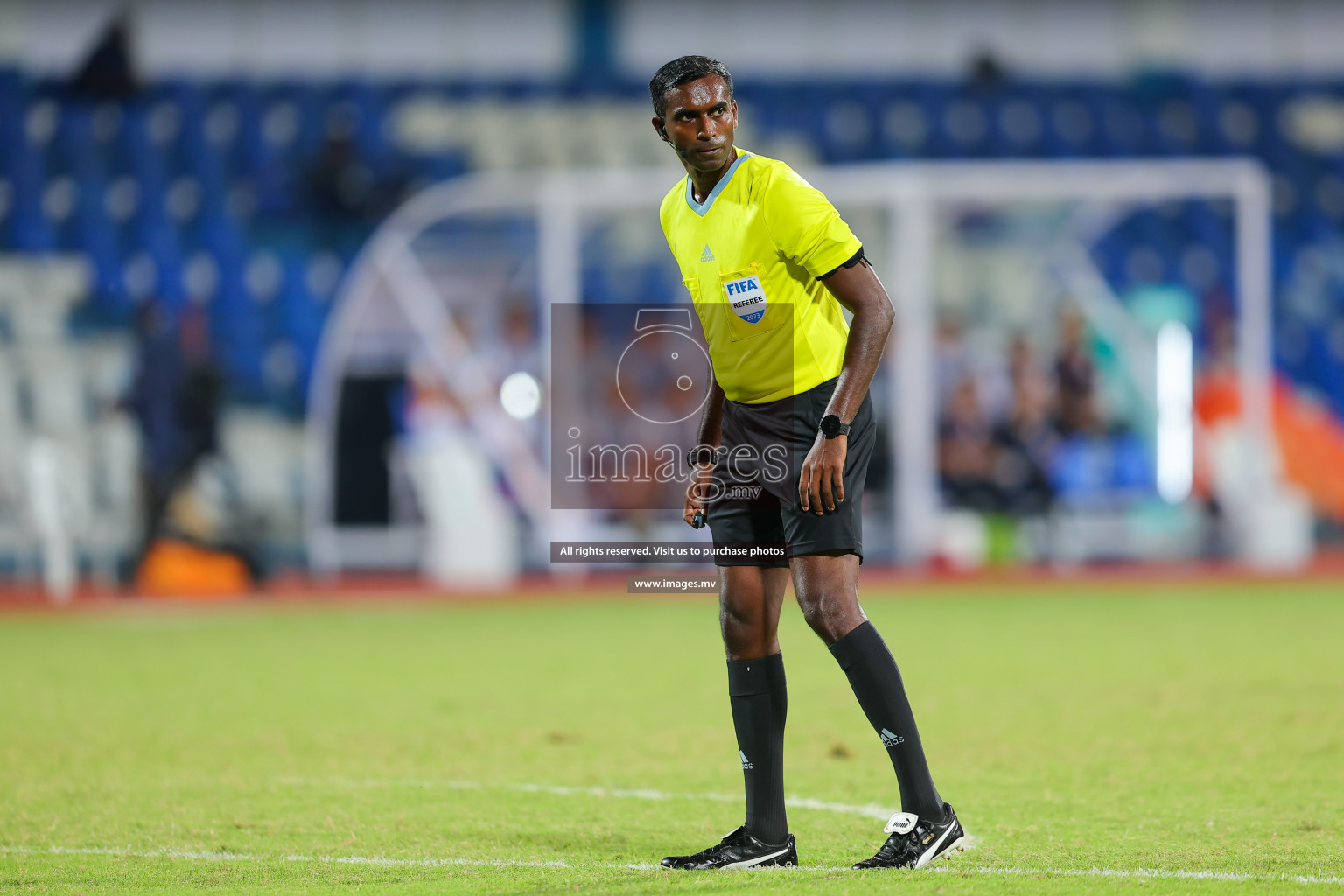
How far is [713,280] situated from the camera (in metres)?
4.09

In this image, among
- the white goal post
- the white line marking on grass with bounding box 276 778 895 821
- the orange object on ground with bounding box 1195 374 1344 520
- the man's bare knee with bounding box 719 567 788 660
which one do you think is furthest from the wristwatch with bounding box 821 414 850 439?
the orange object on ground with bounding box 1195 374 1344 520

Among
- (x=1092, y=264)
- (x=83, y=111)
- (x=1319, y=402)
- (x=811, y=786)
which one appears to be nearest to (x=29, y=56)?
(x=83, y=111)

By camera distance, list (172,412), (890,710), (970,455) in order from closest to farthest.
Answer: (890,710) → (172,412) → (970,455)

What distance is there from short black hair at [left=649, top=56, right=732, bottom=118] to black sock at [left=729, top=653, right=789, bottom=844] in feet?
4.63

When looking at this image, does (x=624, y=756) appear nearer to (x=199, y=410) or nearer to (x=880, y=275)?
(x=199, y=410)

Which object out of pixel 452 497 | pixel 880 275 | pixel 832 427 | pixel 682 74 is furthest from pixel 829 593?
pixel 880 275

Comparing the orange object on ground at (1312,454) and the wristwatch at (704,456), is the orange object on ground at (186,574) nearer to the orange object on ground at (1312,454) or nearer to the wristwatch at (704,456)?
the wristwatch at (704,456)

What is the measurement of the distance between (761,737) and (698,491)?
65cm

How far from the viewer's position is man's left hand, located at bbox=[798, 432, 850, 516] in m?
3.89

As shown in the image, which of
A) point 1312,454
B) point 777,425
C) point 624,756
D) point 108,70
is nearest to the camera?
point 777,425

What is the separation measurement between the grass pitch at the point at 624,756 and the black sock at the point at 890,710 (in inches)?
7.6

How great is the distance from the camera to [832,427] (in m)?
3.91

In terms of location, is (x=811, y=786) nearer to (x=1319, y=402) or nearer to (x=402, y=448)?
(x=402, y=448)

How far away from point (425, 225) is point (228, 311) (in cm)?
379
